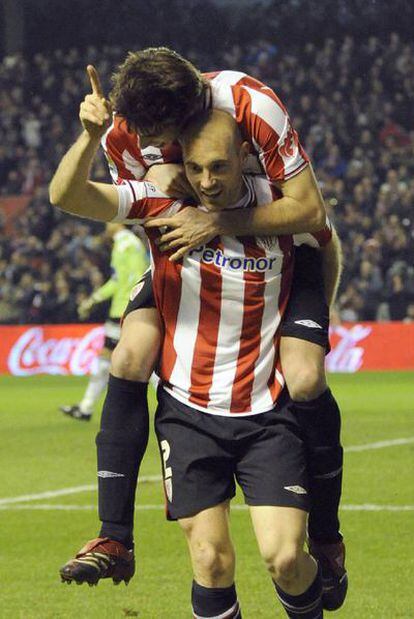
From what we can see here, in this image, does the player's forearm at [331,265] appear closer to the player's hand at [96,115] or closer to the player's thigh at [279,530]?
the player's thigh at [279,530]

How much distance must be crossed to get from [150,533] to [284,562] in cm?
366

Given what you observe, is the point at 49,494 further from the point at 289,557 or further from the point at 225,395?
the point at 289,557

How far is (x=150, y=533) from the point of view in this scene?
8.45 meters

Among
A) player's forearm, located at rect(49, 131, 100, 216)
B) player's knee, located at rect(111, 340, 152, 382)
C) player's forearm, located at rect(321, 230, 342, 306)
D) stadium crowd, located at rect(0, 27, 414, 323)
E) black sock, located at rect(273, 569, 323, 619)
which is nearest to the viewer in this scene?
player's forearm, located at rect(49, 131, 100, 216)

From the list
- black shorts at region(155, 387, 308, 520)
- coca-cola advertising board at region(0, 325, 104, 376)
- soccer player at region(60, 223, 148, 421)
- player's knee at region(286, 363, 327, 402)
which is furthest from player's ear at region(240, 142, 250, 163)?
coca-cola advertising board at region(0, 325, 104, 376)

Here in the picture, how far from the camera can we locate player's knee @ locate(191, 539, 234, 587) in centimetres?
491

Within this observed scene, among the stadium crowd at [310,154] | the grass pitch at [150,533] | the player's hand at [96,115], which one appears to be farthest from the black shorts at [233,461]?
the stadium crowd at [310,154]

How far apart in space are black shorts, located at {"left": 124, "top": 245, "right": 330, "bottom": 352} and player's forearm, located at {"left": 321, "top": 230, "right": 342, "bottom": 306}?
5 cm

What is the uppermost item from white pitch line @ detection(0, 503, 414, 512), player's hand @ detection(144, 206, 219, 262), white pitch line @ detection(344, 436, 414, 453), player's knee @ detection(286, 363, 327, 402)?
player's hand @ detection(144, 206, 219, 262)

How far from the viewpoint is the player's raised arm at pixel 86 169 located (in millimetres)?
4719

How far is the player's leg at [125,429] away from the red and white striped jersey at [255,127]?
1.96ft

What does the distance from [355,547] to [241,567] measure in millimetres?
790

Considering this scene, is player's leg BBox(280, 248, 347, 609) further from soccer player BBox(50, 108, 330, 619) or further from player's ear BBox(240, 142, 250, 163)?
player's ear BBox(240, 142, 250, 163)

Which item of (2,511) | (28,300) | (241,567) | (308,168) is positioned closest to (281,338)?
(308,168)
